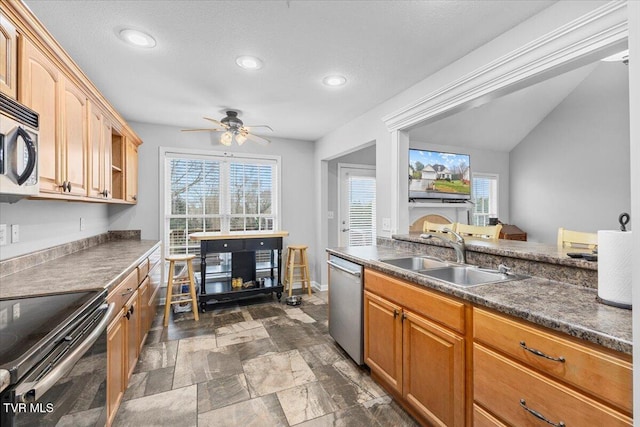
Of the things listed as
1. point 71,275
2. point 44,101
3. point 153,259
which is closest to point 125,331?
point 71,275

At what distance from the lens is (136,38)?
1899mm

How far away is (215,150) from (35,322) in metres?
3.36

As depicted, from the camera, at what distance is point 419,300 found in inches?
63.7

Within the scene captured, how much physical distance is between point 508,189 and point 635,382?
6.06 meters

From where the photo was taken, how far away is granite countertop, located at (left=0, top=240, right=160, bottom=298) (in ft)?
4.57

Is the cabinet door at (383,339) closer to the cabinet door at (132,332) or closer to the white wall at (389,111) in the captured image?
the white wall at (389,111)

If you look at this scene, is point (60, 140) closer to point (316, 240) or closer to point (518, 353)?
point (518, 353)

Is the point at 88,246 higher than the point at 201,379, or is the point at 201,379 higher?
the point at 88,246

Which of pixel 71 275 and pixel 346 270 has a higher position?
pixel 71 275

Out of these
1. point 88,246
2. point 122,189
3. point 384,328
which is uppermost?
point 122,189

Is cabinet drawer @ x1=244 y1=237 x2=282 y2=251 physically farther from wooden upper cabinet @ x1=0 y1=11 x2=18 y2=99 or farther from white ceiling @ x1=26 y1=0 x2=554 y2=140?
wooden upper cabinet @ x1=0 y1=11 x2=18 y2=99

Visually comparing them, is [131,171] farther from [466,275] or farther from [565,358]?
[565,358]

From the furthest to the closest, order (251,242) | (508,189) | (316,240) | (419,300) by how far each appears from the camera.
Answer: (508,189) → (316,240) → (251,242) → (419,300)

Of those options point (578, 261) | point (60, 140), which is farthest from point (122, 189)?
point (578, 261)
